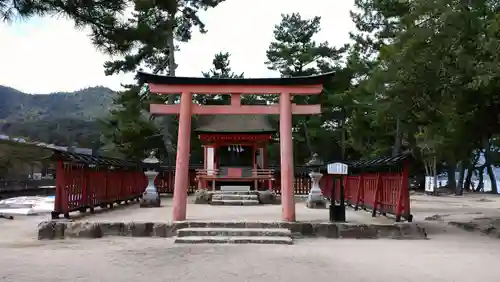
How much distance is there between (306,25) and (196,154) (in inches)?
626

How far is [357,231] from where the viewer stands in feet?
34.0

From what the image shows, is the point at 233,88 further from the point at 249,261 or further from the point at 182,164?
the point at 249,261

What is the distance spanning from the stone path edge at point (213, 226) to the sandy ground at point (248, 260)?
36 cm

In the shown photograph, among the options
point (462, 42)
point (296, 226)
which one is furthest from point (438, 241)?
point (462, 42)

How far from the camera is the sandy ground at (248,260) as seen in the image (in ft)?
20.3

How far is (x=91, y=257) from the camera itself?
25.0 ft

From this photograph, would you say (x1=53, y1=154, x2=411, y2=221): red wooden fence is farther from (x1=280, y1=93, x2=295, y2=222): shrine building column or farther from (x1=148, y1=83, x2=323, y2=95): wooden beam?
(x1=148, y1=83, x2=323, y2=95): wooden beam

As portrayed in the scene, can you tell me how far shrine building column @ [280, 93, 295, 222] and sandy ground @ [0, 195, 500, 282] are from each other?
108cm

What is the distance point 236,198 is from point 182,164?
770 centimetres

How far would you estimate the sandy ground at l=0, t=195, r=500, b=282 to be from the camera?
6.19m

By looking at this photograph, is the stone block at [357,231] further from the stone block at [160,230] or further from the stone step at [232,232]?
the stone block at [160,230]

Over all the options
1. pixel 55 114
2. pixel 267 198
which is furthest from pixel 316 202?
pixel 55 114

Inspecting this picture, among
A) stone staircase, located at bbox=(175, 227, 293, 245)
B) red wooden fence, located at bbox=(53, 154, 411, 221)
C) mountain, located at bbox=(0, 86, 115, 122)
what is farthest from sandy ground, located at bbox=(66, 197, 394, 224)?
mountain, located at bbox=(0, 86, 115, 122)

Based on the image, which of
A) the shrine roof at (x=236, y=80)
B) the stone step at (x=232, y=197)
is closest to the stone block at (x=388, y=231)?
the shrine roof at (x=236, y=80)
